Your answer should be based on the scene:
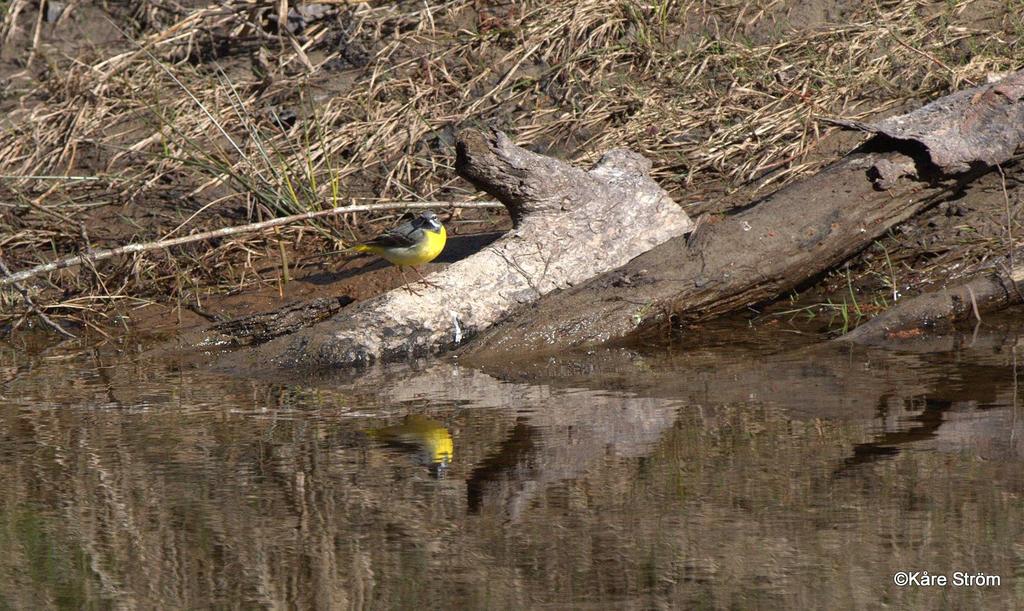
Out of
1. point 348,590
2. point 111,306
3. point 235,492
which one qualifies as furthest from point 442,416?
point 111,306

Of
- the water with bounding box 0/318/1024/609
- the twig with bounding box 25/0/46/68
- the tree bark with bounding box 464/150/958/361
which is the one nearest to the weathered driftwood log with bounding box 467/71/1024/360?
the tree bark with bounding box 464/150/958/361

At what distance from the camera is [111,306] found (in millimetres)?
8031

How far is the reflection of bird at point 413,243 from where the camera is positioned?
704 centimetres

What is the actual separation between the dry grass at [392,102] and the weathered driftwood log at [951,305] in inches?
74.8

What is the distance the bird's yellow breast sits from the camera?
23.1 feet

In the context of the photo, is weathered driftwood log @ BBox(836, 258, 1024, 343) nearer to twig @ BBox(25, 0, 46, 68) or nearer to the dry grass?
the dry grass

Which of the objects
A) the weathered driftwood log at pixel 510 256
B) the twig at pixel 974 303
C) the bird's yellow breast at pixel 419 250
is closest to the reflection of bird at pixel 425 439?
the weathered driftwood log at pixel 510 256

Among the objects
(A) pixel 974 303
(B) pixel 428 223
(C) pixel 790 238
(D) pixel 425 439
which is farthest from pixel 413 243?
(A) pixel 974 303

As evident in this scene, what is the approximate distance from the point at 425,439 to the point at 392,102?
A: 553 centimetres

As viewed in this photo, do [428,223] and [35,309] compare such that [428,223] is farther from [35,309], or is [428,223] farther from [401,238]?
[35,309]

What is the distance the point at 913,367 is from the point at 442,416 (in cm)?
220

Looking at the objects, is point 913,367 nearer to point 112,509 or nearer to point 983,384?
point 983,384

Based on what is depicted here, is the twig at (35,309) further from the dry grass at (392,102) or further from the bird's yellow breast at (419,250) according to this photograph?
the bird's yellow breast at (419,250)

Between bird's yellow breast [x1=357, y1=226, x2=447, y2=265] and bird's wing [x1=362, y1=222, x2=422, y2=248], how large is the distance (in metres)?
0.02
